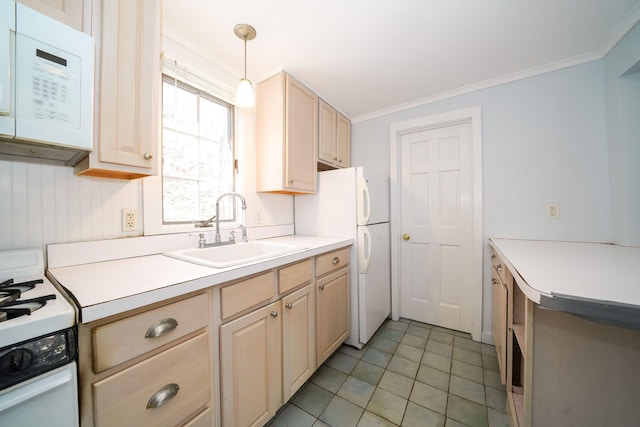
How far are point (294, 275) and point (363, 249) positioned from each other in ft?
2.64

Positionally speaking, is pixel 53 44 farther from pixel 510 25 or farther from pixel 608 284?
pixel 510 25

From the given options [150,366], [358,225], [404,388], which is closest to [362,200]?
[358,225]

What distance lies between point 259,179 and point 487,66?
210 centimetres

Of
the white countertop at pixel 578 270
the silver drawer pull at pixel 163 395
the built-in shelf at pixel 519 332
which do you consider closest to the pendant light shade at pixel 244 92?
the silver drawer pull at pixel 163 395

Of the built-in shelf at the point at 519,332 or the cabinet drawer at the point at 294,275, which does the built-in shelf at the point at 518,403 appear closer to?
the built-in shelf at the point at 519,332

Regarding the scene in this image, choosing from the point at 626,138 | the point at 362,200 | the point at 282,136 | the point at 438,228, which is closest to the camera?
the point at 626,138

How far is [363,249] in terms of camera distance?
1958mm

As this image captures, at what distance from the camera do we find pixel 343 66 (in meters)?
1.83

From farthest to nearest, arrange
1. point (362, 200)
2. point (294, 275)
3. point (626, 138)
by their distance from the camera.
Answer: point (362, 200) → point (626, 138) → point (294, 275)

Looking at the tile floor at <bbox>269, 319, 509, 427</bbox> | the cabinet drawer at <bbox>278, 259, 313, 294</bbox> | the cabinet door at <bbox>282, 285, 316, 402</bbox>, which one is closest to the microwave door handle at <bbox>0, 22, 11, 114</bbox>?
the cabinet drawer at <bbox>278, 259, 313, 294</bbox>

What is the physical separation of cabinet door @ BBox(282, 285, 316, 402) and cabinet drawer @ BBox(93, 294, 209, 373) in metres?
0.51

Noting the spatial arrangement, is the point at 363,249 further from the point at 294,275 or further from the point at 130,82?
the point at 130,82

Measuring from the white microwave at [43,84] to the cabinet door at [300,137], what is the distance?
1.17 m

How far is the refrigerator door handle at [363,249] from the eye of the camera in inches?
77.0
